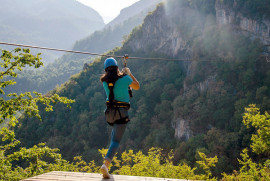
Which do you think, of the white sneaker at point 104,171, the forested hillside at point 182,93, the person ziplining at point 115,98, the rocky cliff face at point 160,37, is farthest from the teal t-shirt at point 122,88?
the rocky cliff face at point 160,37

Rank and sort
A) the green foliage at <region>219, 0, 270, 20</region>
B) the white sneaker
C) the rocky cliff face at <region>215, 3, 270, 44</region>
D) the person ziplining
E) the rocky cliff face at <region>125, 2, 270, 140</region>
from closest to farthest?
the white sneaker → the person ziplining → the rocky cliff face at <region>215, 3, 270, 44</region> → the green foliage at <region>219, 0, 270, 20</region> → the rocky cliff face at <region>125, 2, 270, 140</region>

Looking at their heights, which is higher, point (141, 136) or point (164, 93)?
point (164, 93)

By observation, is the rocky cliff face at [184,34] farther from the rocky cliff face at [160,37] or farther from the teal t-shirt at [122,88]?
the teal t-shirt at [122,88]

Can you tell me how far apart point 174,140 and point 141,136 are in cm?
1116

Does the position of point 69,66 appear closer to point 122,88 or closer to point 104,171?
point 122,88

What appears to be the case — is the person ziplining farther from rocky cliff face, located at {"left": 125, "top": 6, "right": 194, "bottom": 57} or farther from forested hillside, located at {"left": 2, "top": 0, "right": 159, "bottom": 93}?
forested hillside, located at {"left": 2, "top": 0, "right": 159, "bottom": 93}

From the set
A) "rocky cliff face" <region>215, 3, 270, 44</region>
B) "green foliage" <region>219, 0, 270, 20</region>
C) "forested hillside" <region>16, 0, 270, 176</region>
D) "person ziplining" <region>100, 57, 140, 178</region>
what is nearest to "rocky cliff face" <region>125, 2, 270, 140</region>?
"rocky cliff face" <region>215, 3, 270, 44</region>

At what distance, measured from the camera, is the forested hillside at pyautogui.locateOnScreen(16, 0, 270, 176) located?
36.7 meters

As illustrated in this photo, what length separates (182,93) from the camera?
52.9 m

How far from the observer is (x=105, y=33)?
18962 centimetres

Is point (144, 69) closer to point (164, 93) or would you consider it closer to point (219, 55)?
point (164, 93)

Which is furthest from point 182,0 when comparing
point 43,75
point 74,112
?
point 43,75

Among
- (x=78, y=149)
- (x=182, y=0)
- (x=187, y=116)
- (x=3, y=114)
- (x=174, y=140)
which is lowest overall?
(x=78, y=149)

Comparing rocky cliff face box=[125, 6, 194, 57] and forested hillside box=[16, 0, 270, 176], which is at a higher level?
rocky cliff face box=[125, 6, 194, 57]
